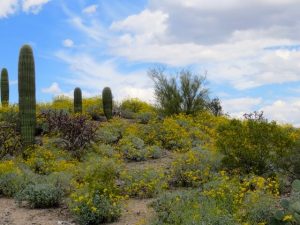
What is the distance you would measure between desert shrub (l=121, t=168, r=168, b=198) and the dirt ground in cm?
30

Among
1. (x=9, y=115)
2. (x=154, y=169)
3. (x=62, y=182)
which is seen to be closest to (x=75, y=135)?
(x=154, y=169)

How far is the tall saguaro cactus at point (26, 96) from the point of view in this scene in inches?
643

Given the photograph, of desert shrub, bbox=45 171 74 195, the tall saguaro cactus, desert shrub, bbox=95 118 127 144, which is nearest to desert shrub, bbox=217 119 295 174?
desert shrub, bbox=45 171 74 195

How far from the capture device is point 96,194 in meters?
8.47

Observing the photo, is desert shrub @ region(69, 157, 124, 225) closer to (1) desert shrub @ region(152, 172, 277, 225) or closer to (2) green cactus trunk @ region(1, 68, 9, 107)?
(1) desert shrub @ region(152, 172, 277, 225)

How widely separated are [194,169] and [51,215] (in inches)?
139

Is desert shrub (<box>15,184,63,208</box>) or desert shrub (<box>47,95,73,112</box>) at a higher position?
desert shrub (<box>47,95,73,112</box>)

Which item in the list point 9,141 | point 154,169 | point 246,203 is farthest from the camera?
point 9,141

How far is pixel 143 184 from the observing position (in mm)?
10094

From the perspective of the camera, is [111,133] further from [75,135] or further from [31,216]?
[31,216]

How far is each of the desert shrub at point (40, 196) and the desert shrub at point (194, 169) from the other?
2599 millimetres

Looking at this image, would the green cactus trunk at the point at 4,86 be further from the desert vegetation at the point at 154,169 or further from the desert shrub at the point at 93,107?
the desert vegetation at the point at 154,169

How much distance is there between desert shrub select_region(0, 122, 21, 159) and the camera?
592 inches

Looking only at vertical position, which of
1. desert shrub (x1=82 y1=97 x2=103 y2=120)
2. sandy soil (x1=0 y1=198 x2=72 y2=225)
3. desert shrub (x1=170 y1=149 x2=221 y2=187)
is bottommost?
sandy soil (x1=0 y1=198 x2=72 y2=225)
